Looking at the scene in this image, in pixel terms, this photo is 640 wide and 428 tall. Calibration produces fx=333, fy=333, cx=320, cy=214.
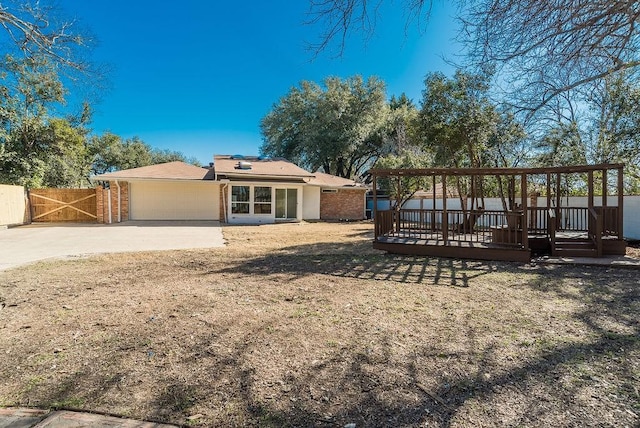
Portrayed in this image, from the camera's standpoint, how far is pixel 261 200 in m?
17.3

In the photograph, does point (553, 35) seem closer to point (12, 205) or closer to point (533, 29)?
point (533, 29)

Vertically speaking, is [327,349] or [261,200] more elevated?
[261,200]

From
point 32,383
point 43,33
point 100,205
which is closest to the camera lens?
point 32,383

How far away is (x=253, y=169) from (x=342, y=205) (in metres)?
6.25

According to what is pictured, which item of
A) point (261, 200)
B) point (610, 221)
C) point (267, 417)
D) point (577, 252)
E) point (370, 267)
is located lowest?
point (267, 417)

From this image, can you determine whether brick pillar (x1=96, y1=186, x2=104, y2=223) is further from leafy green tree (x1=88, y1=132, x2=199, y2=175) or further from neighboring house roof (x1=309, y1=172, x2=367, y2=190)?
leafy green tree (x1=88, y1=132, x2=199, y2=175)

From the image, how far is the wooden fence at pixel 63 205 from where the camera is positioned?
1619cm

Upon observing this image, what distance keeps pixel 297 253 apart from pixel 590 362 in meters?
6.23

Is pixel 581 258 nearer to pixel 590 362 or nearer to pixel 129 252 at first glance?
pixel 590 362

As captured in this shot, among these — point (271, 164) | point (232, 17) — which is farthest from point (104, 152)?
point (232, 17)

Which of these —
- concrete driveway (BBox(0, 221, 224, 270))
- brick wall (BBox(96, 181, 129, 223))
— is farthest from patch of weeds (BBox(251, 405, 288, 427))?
brick wall (BBox(96, 181, 129, 223))

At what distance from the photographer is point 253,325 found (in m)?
3.50

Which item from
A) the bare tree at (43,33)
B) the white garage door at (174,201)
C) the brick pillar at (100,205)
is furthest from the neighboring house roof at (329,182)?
the bare tree at (43,33)

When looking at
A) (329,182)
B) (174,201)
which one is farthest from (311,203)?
(174,201)
